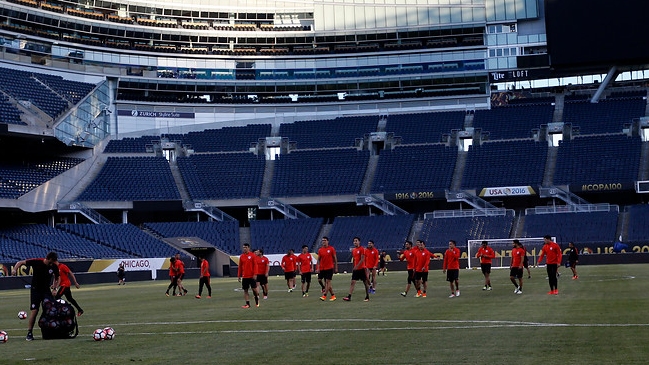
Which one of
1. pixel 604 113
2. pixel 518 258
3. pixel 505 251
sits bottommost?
pixel 518 258

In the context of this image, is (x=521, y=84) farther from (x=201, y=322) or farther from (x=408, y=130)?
(x=201, y=322)

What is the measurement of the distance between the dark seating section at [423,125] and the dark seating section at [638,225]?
776 inches

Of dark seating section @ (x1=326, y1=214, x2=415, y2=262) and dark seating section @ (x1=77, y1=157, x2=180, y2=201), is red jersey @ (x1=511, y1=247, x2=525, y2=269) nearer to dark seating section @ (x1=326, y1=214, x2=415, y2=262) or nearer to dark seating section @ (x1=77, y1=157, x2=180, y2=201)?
dark seating section @ (x1=326, y1=214, x2=415, y2=262)

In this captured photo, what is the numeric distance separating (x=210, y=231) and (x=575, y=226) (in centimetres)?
3013

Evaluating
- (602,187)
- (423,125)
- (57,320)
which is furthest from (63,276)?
(423,125)

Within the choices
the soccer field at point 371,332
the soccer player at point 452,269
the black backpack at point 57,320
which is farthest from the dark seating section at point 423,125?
the black backpack at point 57,320

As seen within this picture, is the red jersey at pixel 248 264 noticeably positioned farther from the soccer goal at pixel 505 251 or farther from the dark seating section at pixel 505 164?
the dark seating section at pixel 505 164

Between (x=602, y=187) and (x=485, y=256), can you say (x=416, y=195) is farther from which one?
(x=485, y=256)

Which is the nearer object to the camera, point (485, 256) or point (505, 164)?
point (485, 256)

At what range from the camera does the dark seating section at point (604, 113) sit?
83.4m

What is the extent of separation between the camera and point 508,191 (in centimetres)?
7944

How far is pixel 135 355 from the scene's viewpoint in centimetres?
1588

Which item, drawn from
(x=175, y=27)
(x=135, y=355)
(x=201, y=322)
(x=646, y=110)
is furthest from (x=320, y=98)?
(x=135, y=355)

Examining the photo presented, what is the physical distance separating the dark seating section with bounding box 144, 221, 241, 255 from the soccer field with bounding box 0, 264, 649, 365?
1785 inches
